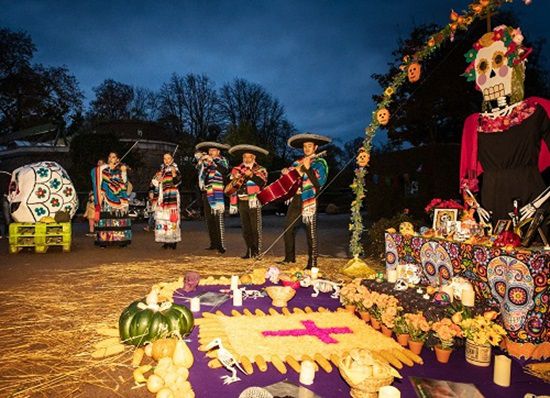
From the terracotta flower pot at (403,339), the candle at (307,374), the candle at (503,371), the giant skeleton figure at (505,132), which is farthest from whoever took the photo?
the giant skeleton figure at (505,132)

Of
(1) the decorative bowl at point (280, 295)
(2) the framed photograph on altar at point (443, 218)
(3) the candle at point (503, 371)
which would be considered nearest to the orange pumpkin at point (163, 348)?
(1) the decorative bowl at point (280, 295)

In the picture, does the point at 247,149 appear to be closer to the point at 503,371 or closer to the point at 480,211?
the point at 480,211

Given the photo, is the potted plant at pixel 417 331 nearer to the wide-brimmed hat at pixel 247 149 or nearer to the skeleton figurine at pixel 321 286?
the skeleton figurine at pixel 321 286

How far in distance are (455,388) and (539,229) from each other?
188cm

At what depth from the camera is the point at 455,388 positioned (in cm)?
259

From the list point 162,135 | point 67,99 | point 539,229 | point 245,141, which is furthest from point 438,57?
point 67,99

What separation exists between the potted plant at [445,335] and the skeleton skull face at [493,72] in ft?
9.35

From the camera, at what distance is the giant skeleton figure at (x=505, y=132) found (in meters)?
4.14

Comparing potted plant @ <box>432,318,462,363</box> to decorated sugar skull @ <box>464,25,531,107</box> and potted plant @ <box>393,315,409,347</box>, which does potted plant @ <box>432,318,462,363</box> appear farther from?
decorated sugar skull @ <box>464,25,531,107</box>

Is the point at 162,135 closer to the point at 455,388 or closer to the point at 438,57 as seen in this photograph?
→ the point at 438,57

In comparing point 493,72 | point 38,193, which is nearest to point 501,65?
point 493,72

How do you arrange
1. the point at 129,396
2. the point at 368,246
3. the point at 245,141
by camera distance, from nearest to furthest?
the point at 129,396 → the point at 368,246 → the point at 245,141

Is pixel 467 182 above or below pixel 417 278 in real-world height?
above

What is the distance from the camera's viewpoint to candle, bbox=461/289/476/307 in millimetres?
3429
